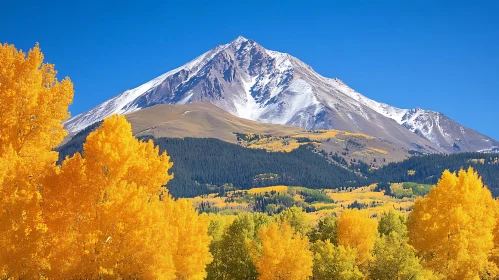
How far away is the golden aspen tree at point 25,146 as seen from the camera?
3020 centimetres

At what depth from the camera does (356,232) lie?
8456cm

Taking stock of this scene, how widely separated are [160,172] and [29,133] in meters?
8.95

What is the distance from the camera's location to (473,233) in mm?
58688

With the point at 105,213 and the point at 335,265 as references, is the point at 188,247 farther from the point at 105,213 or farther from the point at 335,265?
the point at 335,265

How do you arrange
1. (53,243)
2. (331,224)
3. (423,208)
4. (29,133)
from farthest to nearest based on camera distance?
1. (331,224)
2. (423,208)
3. (29,133)
4. (53,243)

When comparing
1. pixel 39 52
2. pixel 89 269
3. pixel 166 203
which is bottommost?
pixel 89 269

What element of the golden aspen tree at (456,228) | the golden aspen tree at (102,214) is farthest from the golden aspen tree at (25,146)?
the golden aspen tree at (456,228)

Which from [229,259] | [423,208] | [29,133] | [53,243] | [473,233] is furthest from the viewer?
[229,259]

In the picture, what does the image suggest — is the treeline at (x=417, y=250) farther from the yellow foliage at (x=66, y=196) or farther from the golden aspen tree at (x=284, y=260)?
the yellow foliage at (x=66, y=196)

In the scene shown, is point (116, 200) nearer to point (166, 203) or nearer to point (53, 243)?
point (53, 243)

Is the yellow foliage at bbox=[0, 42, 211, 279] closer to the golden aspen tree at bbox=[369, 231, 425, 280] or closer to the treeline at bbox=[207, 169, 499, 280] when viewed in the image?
the treeline at bbox=[207, 169, 499, 280]

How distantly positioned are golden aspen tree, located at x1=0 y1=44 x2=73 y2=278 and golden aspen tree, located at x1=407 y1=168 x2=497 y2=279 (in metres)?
42.0

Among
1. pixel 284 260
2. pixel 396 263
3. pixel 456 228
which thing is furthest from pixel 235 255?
pixel 456 228

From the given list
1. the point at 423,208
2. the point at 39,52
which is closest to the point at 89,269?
the point at 39,52
